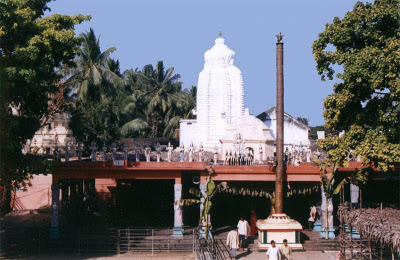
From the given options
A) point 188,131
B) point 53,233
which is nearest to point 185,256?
point 53,233

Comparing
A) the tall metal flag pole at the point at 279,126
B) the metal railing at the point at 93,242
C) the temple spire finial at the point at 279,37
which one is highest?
the temple spire finial at the point at 279,37

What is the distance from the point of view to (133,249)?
2317cm

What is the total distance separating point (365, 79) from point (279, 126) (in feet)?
17.4

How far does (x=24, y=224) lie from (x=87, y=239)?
6.12m

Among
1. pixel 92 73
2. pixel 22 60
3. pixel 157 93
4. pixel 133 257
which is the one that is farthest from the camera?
pixel 157 93

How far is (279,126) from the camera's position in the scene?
2414 centimetres

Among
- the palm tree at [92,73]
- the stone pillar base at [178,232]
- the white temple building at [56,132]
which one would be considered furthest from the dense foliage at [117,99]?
the stone pillar base at [178,232]

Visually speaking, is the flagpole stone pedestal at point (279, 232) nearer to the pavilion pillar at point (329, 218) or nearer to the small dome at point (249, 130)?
the pavilion pillar at point (329, 218)

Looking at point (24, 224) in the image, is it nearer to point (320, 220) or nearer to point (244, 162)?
point (244, 162)

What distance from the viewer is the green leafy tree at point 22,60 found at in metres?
19.3

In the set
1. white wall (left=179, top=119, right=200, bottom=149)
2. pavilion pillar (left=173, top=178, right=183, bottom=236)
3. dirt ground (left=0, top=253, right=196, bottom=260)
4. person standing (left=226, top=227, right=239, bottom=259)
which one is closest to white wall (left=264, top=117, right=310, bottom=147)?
white wall (left=179, top=119, right=200, bottom=149)

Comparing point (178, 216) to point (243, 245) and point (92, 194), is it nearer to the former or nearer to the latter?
point (243, 245)

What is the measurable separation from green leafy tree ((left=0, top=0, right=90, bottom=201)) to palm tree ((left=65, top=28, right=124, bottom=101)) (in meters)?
17.1

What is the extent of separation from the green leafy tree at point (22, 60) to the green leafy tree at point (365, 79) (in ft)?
31.5
